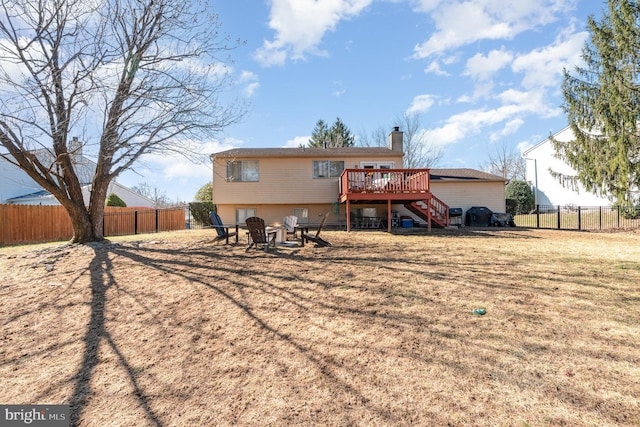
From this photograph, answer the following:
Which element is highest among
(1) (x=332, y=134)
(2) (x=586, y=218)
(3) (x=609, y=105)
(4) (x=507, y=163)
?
(1) (x=332, y=134)

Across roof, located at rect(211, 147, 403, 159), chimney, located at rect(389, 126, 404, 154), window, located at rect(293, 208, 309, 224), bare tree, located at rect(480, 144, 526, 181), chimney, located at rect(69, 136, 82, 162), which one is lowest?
window, located at rect(293, 208, 309, 224)

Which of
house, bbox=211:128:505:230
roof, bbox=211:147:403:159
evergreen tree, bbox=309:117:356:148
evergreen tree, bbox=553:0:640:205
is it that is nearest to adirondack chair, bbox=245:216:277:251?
house, bbox=211:128:505:230

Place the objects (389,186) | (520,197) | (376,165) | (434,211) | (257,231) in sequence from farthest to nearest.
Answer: (520,197)
(376,165)
(434,211)
(389,186)
(257,231)

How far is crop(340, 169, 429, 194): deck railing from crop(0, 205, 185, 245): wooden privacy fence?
482 inches

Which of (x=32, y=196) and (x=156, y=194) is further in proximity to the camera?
(x=156, y=194)

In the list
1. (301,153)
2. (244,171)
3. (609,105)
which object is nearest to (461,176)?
(609,105)

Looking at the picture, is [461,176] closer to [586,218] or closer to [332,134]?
[586,218]

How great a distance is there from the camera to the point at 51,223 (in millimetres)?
15180

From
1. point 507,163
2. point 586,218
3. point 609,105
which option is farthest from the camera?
point 507,163

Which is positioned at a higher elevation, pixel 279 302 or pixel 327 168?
pixel 327 168

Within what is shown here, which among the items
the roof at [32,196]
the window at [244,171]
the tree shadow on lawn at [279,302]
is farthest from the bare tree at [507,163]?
the roof at [32,196]

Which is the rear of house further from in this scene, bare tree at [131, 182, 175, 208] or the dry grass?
bare tree at [131, 182, 175, 208]

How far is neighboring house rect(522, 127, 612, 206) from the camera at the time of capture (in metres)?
24.6

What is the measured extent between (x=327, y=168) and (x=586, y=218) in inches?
639
